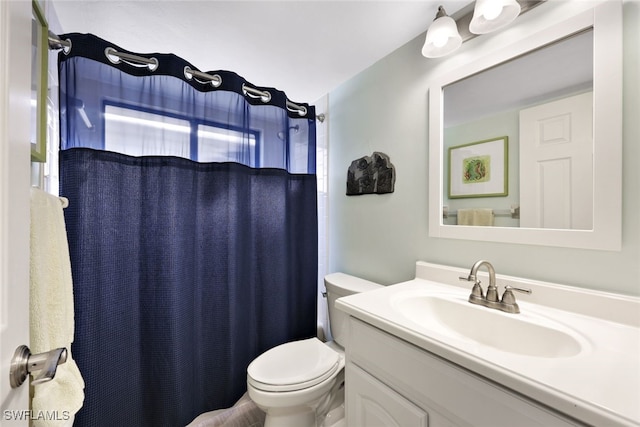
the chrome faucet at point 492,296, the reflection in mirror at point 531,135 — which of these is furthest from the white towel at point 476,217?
the chrome faucet at point 492,296

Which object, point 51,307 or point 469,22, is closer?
point 51,307

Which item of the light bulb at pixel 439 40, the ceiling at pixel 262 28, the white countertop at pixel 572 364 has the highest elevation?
the ceiling at pixel 262 28

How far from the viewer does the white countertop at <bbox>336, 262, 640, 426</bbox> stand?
46 cm

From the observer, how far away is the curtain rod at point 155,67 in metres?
1.03

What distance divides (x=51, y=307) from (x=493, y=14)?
5.88ft

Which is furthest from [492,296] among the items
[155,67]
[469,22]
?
[155,67]

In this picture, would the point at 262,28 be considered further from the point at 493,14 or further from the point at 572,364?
the point at 572,364

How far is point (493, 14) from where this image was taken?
965mm

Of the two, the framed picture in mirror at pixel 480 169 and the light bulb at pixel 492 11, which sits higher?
the light bulb at pixel 492 11

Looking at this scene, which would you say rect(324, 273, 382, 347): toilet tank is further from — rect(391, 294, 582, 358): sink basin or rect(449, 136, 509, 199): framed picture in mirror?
rect(449, 136, 509, 199): framed picture in mirror

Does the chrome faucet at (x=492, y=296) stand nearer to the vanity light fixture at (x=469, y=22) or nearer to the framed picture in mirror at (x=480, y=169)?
the framed picture in mirror at (x=480, y=169)

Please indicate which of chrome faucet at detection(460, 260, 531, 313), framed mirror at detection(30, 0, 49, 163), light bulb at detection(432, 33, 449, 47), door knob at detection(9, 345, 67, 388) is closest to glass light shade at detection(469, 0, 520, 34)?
light bulb at detection(432, 33, 449, 47)

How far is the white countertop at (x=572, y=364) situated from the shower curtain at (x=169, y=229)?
0.92 metres

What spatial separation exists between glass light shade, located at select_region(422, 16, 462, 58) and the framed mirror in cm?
141
